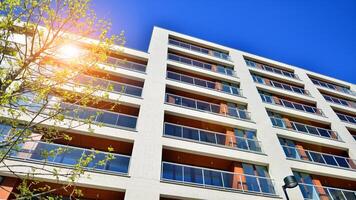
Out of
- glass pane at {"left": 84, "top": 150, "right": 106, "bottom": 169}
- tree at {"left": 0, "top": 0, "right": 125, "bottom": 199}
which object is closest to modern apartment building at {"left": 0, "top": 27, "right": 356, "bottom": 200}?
glass pane at {"left": 84, "top": 150, "right": 106, "bottom": 169}

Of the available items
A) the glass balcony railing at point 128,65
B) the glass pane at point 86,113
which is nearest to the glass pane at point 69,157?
the glass pane at point 86,113

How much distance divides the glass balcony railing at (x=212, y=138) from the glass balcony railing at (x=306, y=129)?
3.74 m

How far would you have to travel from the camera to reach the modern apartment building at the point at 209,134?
11.1m

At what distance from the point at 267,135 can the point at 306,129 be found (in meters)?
4.57

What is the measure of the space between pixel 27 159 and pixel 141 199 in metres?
4.91

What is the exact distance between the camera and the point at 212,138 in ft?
49.0

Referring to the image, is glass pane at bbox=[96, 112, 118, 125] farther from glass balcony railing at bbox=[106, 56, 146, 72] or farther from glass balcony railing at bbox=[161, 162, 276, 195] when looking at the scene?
glass balcony railing at bbox=[106, 56, 146, 72]

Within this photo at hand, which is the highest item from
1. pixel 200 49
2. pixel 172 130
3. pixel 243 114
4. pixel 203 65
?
pixel 200 49

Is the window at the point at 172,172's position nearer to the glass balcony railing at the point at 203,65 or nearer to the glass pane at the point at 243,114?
the glass pane at the point at 243,114

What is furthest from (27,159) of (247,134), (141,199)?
(247,134)

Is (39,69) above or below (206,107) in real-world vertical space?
below

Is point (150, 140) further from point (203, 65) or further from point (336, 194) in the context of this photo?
point (203, 65)

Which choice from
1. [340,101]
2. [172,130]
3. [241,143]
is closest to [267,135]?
[241,143]

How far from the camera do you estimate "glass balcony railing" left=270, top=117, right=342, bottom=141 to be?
17.8 m
